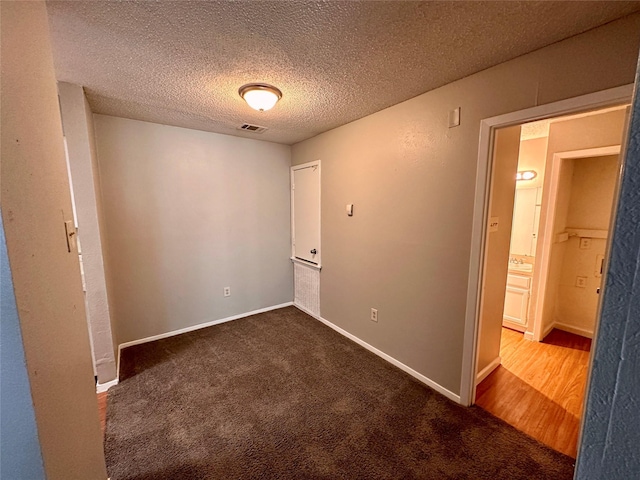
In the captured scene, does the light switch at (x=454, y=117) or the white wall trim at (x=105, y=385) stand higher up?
the light switch at (x=454, y=117)

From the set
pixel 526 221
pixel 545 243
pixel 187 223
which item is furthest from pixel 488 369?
pixel 187 223

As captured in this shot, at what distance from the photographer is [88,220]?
2.04 m

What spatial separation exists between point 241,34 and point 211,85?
67 centimetres

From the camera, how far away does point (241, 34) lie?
1366 mm

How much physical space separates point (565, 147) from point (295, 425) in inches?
139

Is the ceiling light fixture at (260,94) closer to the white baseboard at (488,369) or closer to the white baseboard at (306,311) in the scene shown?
the white baseboard at (306,311)

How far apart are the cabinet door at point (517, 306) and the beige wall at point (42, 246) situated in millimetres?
3633

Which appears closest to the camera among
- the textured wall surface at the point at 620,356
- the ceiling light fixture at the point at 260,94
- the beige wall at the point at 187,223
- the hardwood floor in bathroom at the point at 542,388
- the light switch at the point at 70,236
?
the textured wall surface at the point at 620,356

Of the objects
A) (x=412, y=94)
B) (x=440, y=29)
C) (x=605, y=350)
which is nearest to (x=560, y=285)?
(x=412, y=94)

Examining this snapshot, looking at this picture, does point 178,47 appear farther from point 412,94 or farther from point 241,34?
point 412,94

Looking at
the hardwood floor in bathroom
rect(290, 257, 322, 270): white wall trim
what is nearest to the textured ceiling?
rect(290, 257, 322, 270): white wall trim

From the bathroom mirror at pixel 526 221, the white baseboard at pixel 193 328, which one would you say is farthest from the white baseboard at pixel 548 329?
the white baseboard at pixel 193 328

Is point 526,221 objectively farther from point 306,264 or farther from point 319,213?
point 306,264

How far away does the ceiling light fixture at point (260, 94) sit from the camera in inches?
74.0
